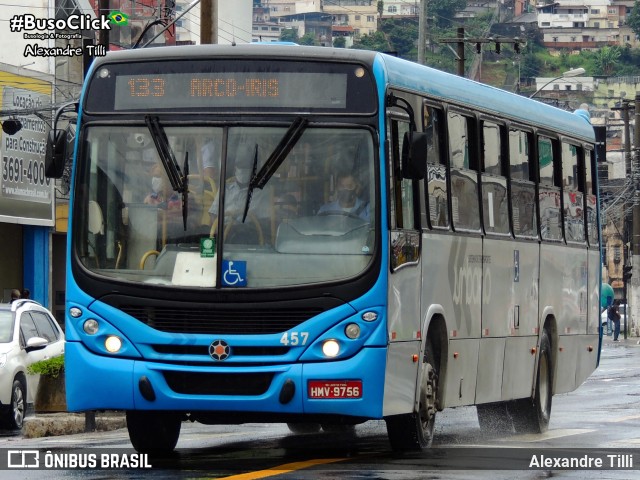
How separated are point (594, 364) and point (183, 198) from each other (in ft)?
29.5

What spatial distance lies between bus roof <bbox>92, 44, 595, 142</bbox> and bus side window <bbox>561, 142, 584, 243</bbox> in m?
1.23

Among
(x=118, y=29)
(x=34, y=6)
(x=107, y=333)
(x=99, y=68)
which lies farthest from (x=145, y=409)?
(x=118, y=29)

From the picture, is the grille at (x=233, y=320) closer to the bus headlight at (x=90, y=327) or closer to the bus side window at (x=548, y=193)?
the bus headlight at (x=90, y=327)

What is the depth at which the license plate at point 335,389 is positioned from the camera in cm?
1214

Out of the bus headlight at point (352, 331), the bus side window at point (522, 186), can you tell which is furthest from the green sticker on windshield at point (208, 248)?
the bus side window at point (522, 186)

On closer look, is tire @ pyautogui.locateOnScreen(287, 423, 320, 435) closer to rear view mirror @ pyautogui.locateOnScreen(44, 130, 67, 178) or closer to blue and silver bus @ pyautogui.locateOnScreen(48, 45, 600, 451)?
blue and silver bus @ pyautogui.locateOnScreen(48, 45, 600, 451)

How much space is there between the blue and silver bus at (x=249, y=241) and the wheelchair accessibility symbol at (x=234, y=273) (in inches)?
0.4

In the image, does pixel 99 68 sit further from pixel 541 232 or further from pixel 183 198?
pixel 541 232

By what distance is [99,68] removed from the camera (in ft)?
42.7

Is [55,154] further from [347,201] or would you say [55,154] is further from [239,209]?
[347,201]

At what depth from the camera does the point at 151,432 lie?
13.6m

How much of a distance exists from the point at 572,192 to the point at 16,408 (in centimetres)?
654

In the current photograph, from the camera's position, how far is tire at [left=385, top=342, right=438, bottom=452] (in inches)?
536

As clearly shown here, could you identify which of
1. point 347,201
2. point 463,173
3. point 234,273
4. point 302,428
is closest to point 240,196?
point 234,273
